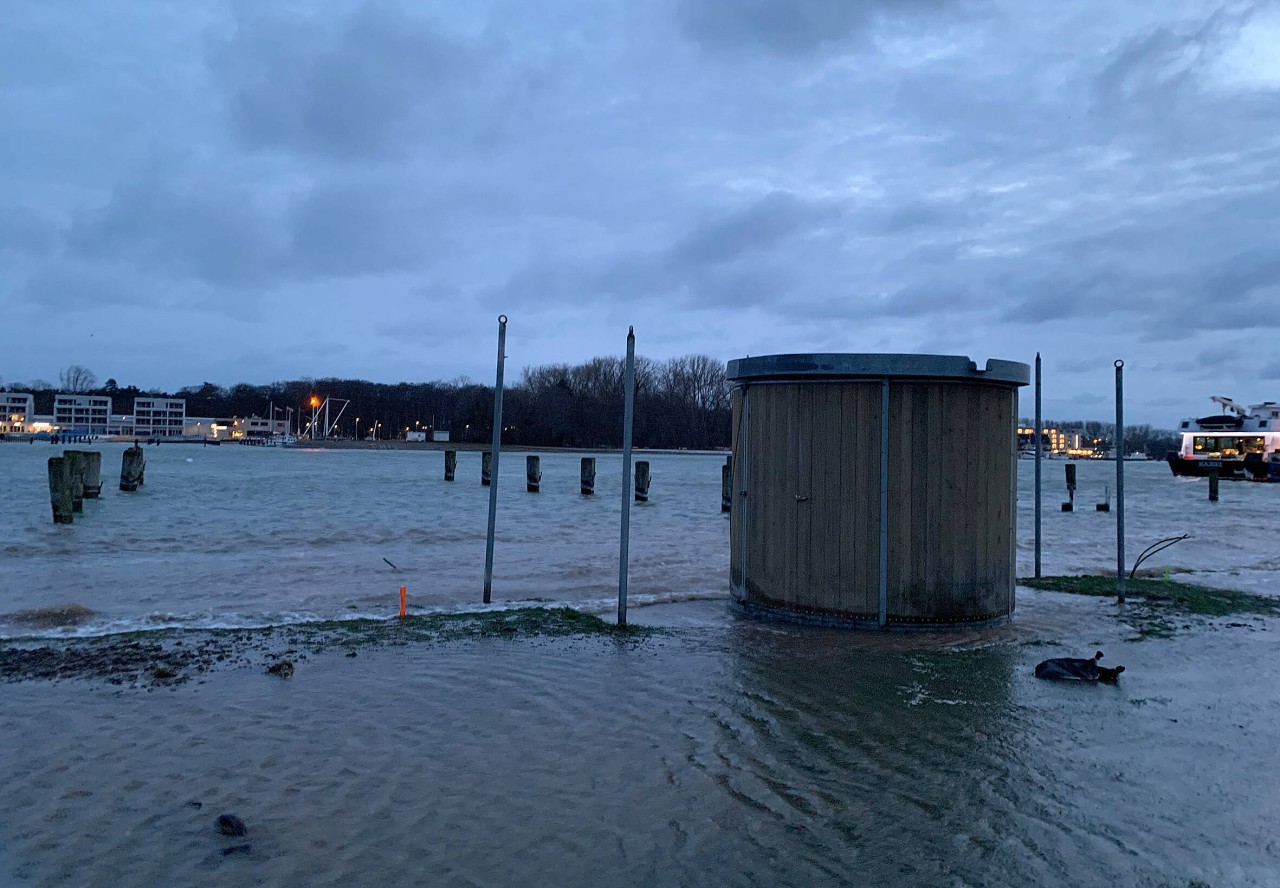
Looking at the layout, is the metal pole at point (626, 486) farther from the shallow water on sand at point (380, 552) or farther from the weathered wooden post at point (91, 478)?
the weathered wooden post at point (91, 478)

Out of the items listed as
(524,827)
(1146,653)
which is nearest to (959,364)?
(1146,653)

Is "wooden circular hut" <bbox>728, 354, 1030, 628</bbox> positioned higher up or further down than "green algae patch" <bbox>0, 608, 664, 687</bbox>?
higher up

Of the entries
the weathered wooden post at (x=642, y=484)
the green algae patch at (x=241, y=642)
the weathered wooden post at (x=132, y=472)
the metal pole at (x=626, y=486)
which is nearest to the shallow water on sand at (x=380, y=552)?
the weathered wooden post at (x=132, y=472)

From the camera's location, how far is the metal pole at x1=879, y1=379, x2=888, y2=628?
355 inches

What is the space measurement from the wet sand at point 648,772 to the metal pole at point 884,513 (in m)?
0.93

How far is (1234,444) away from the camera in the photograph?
229ft

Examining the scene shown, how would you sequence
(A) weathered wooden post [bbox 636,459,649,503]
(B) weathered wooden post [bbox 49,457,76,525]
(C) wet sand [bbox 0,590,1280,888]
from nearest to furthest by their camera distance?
(C) wet sand [bbox 0,590,1280,888], (B) weathered wooden post [bbox 49,457,76,525], (A) weathered wooden post [bbox 636,459,649,503]

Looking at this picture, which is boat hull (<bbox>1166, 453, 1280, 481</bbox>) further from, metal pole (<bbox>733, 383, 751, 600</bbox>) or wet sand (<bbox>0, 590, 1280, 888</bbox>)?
wet sand (<bbox>0, 590, 1280, 888</bbox>)

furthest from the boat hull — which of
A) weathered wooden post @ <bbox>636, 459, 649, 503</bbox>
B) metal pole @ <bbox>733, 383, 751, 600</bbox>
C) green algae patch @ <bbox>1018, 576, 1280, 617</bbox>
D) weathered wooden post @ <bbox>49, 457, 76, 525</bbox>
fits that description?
weathered wooden post @ <bbox>49, 457, 76, 525</bbox>

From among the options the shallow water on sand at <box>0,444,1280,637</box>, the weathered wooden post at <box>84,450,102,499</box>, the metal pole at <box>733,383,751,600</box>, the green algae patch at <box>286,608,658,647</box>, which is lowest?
the shallow water on sand at <box>0,444,1280,637</box>

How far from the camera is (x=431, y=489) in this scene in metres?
45.5

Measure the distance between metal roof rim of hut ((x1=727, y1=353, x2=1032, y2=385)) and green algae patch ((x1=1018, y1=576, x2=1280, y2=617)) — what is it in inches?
160

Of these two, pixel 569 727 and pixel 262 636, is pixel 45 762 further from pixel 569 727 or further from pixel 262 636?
pixel 262 636

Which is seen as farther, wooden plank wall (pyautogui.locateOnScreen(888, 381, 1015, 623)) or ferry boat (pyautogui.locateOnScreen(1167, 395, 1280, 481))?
ferry boat (pyautogui.locateOnScreen(1167, 395, 1280, 481))
